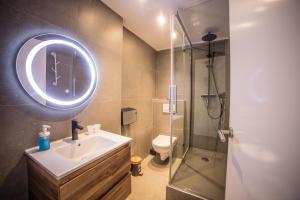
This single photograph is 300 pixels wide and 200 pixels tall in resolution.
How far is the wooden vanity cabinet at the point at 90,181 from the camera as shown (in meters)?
0.75

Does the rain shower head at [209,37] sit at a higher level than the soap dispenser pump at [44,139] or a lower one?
higher

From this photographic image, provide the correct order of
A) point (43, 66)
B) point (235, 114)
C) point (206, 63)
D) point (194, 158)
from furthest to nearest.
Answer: point (206, 63) → point (194, 158) → point (43, 66) → point (235, 114)

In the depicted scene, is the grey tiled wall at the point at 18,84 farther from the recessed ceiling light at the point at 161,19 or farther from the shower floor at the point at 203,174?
the shower floor at the point at 203,174

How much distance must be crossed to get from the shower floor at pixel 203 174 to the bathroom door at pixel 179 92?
132 mm

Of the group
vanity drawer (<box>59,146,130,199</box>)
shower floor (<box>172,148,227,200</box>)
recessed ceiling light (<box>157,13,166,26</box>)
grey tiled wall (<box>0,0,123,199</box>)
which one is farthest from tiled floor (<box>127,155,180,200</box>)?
recessed ceiling light (<box>157,13,166,26</box>)

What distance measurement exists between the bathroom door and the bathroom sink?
2.88 feet

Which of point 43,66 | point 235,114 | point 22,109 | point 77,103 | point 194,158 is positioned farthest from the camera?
point 194,158

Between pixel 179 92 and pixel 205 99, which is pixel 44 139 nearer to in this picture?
pixel 179 92

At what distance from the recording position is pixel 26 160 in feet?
3.08

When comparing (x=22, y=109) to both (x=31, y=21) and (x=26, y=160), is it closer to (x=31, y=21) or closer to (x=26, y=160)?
(x=26, y=160)

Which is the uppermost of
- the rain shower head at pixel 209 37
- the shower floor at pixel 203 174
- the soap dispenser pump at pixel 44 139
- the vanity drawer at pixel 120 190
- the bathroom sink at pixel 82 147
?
the rain shower head at pixel 209 37

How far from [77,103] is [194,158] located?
7.08 feet

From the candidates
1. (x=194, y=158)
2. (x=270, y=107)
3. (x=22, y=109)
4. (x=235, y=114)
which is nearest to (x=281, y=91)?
(x=270, y=107)

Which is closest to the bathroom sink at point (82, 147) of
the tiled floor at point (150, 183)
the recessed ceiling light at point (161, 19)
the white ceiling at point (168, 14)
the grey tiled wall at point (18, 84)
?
the grey tiled wall at point (18, 84)
